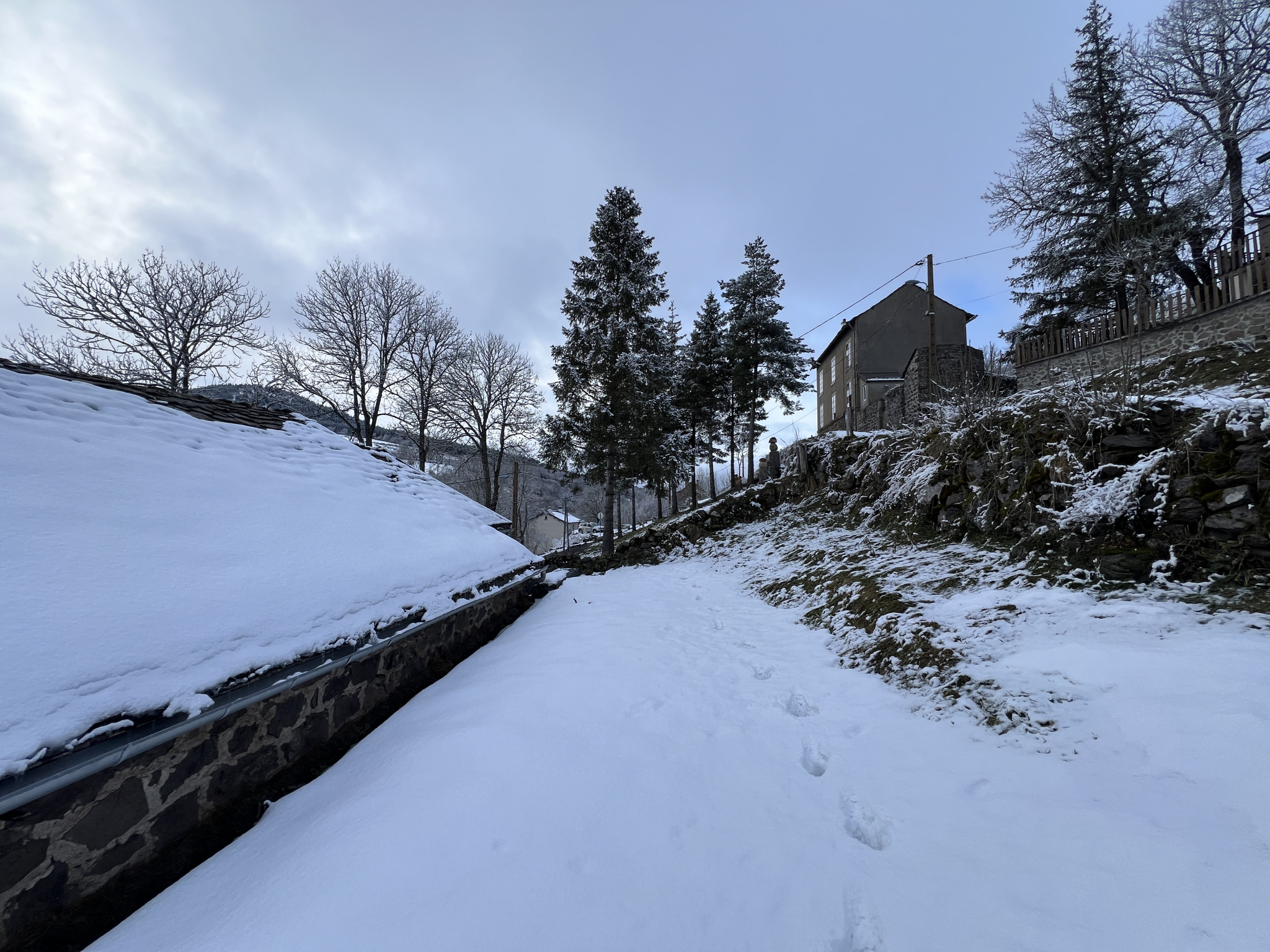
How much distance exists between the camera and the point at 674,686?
4.25m

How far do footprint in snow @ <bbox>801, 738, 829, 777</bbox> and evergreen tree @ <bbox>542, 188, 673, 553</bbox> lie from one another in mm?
12036

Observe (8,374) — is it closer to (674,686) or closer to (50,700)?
(50,700)

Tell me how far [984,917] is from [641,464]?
48.1 feet

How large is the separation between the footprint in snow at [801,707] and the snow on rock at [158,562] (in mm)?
3398

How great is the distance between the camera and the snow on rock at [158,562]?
1.93m

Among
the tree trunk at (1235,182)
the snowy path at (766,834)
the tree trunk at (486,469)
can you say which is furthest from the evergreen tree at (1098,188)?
the tree trunk at (486,469)

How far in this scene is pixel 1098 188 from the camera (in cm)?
1436

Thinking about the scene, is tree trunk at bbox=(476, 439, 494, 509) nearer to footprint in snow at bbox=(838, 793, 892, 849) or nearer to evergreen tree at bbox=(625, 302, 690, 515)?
evergreen tree at bbox=(625, 302, 690, 515)

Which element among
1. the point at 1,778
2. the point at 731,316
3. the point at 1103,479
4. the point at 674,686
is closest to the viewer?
the point at 1,778

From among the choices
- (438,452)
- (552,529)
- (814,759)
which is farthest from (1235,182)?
(552,529)

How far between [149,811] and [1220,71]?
23452 millimetres

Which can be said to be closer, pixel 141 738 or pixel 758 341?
pixel 141 738

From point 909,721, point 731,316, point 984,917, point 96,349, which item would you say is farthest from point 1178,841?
point 96,349

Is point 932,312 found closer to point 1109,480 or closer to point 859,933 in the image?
point 1109,480
